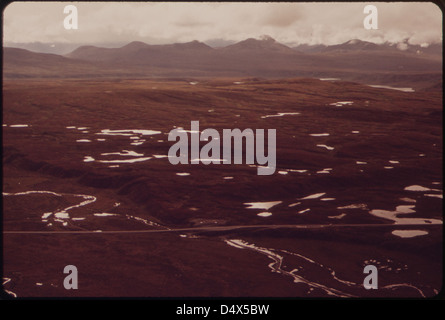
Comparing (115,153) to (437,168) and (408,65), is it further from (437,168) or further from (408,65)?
(408,65)

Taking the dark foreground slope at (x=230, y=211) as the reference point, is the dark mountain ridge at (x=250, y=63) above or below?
above

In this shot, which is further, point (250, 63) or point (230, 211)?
point (250, 63)

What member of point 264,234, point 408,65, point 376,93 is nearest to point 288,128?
point 376,93

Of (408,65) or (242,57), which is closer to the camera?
(408,65)

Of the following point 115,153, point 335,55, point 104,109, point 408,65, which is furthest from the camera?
point 335,55

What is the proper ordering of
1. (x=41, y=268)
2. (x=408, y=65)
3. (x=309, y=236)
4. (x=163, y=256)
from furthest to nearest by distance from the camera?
(x=408, y=65) < (x=309, y=236) < (x=163, y=256) < (x=41, y=268)

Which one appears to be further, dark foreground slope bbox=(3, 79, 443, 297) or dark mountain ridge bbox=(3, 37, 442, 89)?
dark mountain ridge bbox=(3, 37, 442, 89)

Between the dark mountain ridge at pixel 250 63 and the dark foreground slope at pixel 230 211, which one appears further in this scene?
the dark mountain ridge at pixel 250 63

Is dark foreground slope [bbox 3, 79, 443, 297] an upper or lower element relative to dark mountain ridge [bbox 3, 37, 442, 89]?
lower
